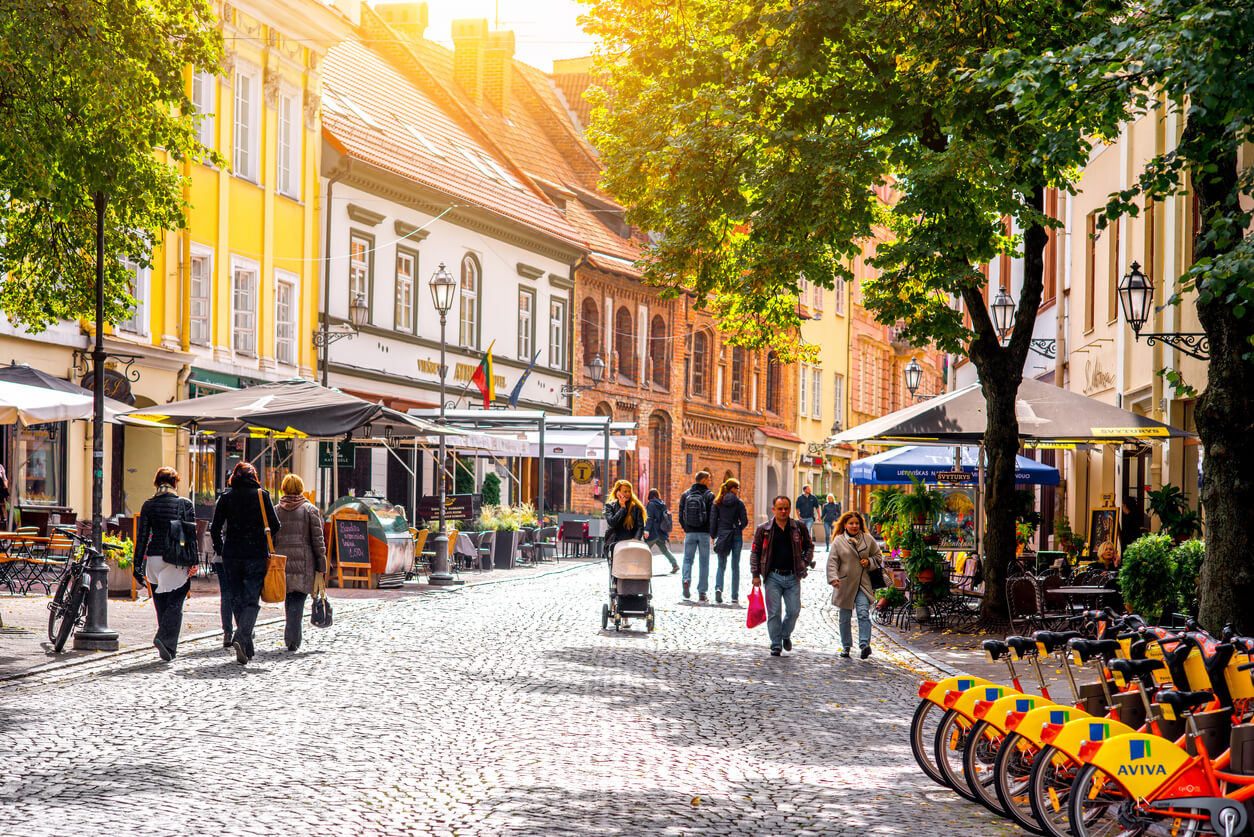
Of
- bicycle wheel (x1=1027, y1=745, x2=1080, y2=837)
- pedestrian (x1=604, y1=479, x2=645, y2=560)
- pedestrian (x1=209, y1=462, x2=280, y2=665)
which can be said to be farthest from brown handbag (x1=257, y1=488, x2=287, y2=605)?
bicycle wheel (x1=1027, y1=745, x2=1080, y2=837)

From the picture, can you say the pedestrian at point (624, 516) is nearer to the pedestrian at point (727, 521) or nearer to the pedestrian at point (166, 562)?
the pedestrian at point (727, 521)

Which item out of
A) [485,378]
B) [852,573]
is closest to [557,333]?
[485,378]

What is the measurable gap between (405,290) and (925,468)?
1627 centimetres

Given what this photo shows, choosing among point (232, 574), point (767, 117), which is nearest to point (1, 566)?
point (232, 574)

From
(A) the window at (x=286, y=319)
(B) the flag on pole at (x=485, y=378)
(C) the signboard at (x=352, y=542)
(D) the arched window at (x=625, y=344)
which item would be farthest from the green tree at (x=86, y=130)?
(D) the arched window at (x=625, y=344)

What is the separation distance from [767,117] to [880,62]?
6.46 feet

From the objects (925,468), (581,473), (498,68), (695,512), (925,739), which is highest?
(498,68)

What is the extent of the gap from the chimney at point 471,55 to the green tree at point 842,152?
2981cm

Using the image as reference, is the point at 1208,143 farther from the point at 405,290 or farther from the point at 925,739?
the point at 405,290

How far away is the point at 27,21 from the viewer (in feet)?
37.5

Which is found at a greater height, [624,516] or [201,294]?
[201,294]

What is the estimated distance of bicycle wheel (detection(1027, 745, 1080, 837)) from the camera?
6.66 meters

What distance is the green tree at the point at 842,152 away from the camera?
14523 millimetres

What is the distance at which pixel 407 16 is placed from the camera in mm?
47406
